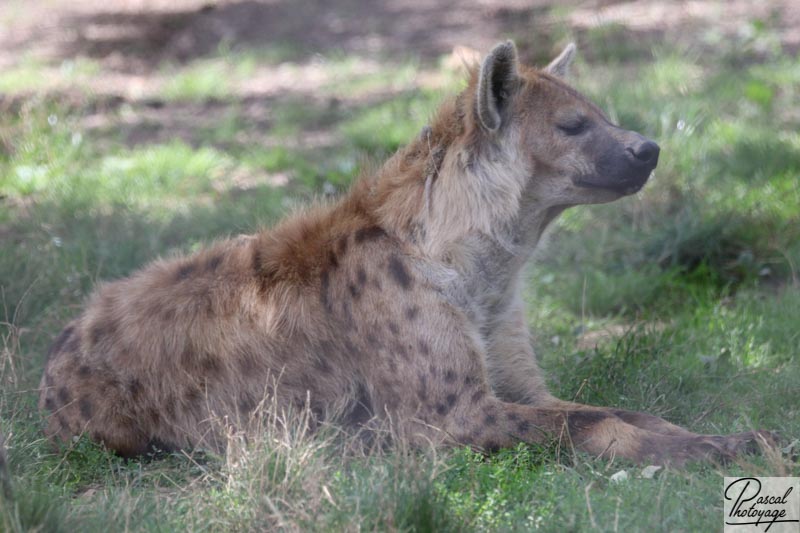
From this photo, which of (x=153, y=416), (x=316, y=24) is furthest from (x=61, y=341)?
(x=316, y=24)

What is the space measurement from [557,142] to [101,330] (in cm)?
167

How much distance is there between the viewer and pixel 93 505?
9.45 ft

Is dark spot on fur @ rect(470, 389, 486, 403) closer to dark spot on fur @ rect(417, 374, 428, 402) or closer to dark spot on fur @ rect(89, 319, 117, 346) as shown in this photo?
dark spot on fur @ rect(417, 374, 428, 402)

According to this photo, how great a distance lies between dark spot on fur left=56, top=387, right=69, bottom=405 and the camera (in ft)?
11.4

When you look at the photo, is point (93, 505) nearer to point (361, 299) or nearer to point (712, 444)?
point (361, 299)

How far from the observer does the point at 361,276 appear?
3.39 meters

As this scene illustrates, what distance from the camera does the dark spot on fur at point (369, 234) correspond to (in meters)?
3.45

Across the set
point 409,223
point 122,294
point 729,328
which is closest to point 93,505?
point 122,294

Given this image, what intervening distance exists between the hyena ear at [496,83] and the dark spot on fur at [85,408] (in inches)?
62.9

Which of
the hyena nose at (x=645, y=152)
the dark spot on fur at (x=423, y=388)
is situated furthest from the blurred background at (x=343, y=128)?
the dark spot on fur at (x=423, y=388)

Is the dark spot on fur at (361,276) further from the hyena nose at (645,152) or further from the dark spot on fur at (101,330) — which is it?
the hyena nose at (645,152)

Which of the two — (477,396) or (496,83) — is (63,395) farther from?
(496,83)

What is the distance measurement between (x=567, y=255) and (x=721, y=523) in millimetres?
2755

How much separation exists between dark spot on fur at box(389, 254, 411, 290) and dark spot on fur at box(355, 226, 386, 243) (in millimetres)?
100
